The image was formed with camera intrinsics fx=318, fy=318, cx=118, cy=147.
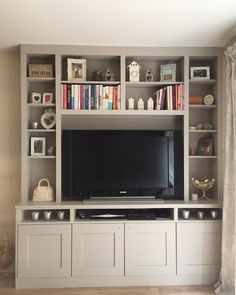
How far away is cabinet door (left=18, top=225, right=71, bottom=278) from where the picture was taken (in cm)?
302

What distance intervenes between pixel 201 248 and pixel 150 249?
50 centimetres

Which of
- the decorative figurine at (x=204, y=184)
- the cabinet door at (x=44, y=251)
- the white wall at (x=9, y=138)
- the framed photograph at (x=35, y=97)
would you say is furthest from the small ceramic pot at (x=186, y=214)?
the framed photograph at (x=35, y=97)

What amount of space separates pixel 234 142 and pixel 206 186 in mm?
662

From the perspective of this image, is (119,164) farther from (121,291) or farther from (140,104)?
(121,291)

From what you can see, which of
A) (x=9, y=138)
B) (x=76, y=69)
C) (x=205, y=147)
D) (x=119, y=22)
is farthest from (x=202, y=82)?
(x=9, y=138)

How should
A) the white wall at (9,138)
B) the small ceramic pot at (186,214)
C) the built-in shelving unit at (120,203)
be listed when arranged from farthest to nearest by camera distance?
the white wall at (9,138)
the small ceramic pot at (186,214)
the built-in shelving unit at (120,203)

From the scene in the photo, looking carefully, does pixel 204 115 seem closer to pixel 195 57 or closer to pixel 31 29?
pixel 195 57

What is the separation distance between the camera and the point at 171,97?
3293 mm

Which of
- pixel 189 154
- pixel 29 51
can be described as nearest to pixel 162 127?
pixel 189 154

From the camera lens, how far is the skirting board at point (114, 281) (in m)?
3.03

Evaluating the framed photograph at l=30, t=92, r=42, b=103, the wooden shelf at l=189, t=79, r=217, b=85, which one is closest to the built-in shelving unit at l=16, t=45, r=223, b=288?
the wooden shelf at l=189, t=79, r=217, b=85

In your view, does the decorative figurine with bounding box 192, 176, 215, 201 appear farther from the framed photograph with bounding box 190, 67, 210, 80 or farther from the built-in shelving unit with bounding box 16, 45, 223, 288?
the framed photograph with bounding box 190, 67, 210, 80

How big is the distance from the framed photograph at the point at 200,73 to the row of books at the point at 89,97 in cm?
81

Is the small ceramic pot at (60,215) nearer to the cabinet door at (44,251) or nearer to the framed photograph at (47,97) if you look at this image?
the cabinet door at (44,251)
